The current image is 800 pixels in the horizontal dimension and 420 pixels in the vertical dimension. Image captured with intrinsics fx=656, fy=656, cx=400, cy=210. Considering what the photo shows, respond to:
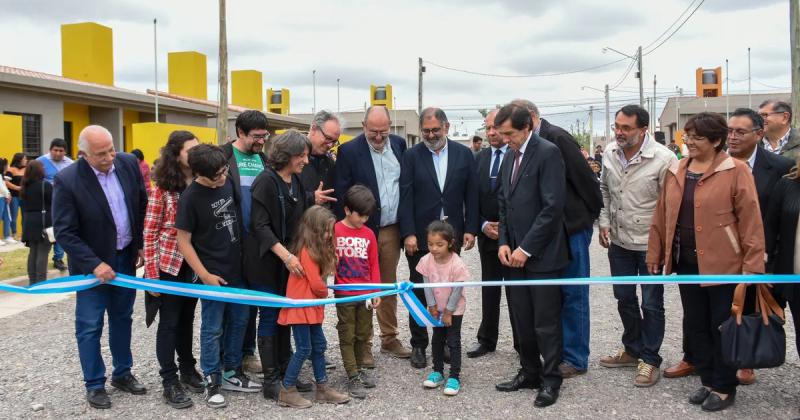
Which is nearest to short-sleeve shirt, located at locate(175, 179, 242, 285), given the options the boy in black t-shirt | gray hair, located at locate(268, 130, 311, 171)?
the boy in black t-shirt

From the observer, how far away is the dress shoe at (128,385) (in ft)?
16.3

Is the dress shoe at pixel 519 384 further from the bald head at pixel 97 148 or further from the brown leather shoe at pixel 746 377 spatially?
the bald head at pixel 97 148

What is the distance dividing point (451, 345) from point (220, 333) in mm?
1737

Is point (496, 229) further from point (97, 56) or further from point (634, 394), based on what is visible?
point (97, 56)

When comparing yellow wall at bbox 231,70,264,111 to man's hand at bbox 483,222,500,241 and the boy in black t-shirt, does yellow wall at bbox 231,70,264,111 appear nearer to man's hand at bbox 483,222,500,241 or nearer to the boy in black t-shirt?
man's hand at bbox 483,222,500,241

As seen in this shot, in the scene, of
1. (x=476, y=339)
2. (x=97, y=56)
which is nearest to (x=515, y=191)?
(x=476, y=339)

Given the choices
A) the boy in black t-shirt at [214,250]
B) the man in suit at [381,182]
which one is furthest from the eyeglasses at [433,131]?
the boy in black t-shirt at [214,250]

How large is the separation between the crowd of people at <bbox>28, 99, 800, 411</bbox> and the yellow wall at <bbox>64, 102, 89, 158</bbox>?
17647 mm

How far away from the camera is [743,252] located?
14.3ft

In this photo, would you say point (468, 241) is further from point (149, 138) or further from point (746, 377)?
point (149, 138)

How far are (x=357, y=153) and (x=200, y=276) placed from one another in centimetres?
181

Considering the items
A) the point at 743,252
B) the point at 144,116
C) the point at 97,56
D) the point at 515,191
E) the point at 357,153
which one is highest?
the point at 97,56

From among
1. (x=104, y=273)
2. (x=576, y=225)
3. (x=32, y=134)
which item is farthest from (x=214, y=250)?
(x=32, y=134)

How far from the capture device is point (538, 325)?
474 centimetres
